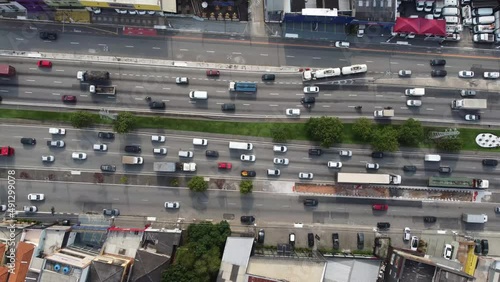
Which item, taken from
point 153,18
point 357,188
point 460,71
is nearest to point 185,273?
point 357,188

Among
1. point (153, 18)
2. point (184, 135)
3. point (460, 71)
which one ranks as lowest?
point (184, 135)

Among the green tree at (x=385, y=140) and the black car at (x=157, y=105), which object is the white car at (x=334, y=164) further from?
the black car at (x=157, y=105)

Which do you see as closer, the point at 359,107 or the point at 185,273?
the point at 185,273

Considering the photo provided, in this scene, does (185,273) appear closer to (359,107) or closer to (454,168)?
(359,107)

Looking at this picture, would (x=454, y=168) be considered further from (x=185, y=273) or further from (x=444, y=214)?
(x=185, y=273)

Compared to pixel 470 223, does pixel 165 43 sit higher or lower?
higher

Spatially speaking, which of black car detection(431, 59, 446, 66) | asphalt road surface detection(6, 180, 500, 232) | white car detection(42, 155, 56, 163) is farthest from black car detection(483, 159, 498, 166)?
white car detection(42, 155, 56, 163)

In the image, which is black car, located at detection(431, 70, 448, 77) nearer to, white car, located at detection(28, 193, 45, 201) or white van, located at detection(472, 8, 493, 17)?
white van, located at detection(472, 8, 493, 17)

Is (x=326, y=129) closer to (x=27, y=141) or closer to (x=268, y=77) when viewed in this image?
(x=268, y=77)
